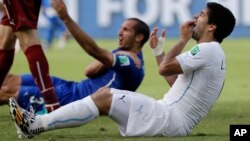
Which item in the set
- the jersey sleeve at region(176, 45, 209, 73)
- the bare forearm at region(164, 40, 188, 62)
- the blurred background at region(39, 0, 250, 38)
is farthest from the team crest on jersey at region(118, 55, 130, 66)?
the blurred background at region(39, 0, 250, 38)

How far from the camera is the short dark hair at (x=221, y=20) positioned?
757 cm

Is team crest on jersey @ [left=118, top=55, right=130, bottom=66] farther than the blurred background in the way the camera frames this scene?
No

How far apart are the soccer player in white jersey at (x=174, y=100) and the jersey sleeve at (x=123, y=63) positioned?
0.58m

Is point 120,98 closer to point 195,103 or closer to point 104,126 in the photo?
point 195,103

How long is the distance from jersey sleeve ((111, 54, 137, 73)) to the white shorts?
2.17 feet

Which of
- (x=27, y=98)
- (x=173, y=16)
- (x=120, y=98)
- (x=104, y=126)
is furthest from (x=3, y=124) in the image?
(x=173, y=16)

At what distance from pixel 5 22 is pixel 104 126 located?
1228 mm

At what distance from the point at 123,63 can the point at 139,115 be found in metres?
0.94

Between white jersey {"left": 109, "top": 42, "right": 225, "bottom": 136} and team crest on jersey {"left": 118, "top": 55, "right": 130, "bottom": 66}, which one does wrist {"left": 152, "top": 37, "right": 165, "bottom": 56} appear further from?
white jersey {"left": 109, "top": 42, "right": 225, "bottom": 136}

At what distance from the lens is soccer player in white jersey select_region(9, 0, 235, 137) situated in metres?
7.29

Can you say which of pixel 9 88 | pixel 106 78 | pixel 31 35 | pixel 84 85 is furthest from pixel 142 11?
pixel 31 35

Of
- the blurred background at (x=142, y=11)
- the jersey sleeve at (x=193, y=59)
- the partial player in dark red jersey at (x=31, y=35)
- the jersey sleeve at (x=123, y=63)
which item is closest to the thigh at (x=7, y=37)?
the partial player in dark red jersey at (x=31, y=35)

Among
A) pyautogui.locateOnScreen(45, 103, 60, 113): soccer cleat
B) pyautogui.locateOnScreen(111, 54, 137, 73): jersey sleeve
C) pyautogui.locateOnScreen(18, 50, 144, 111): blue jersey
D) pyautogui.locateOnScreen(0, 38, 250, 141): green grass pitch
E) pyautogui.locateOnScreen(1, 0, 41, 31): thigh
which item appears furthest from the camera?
pyautogui.locateOnScreen(18, 50, 144, 111): blue jersey

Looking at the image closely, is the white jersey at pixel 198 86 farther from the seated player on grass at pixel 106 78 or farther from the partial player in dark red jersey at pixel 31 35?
the partial player in dark red jersey at pixel 31 35
